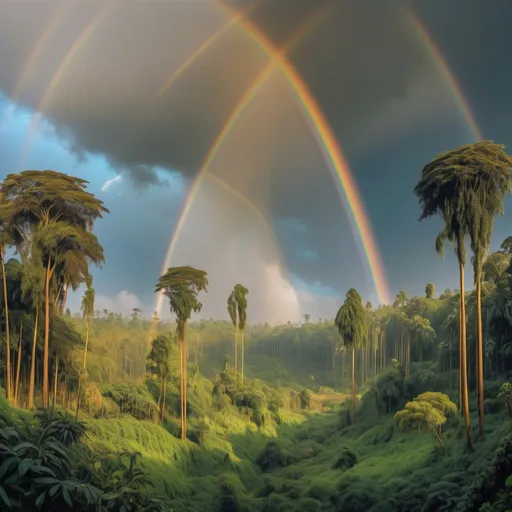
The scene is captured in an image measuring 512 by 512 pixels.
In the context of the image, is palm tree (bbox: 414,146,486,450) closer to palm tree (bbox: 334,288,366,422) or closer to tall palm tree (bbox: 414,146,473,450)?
tall palm tree (bbox: 414,146,473,450)

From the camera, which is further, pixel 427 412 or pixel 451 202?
pixel 427 412

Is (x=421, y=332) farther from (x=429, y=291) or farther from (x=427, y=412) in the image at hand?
(x=427, y=412)

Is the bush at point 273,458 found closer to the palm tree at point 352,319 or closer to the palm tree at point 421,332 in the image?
the palm tree at point 352,319

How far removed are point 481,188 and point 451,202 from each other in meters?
1.43

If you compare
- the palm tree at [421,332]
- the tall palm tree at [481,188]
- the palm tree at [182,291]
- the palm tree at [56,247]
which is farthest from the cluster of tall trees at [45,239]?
the palm tree at [421,332]

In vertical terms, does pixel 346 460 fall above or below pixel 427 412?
below

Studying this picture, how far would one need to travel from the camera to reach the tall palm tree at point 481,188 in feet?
74.0

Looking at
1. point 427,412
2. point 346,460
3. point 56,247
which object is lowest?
point 346,460

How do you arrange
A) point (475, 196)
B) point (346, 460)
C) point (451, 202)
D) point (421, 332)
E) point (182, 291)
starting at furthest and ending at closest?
point (421, 332) → point (182, 291) → point (346, 460) → point (451, 202) → point (475, 196)

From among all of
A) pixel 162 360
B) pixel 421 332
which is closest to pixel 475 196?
pixel 162 360

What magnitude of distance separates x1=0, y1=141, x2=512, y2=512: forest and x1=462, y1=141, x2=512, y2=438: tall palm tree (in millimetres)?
63

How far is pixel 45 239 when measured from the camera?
2620 cm

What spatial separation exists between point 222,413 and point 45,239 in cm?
3289

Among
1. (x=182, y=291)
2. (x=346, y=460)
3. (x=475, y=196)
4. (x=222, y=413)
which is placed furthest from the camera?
(x=222, y=413)
